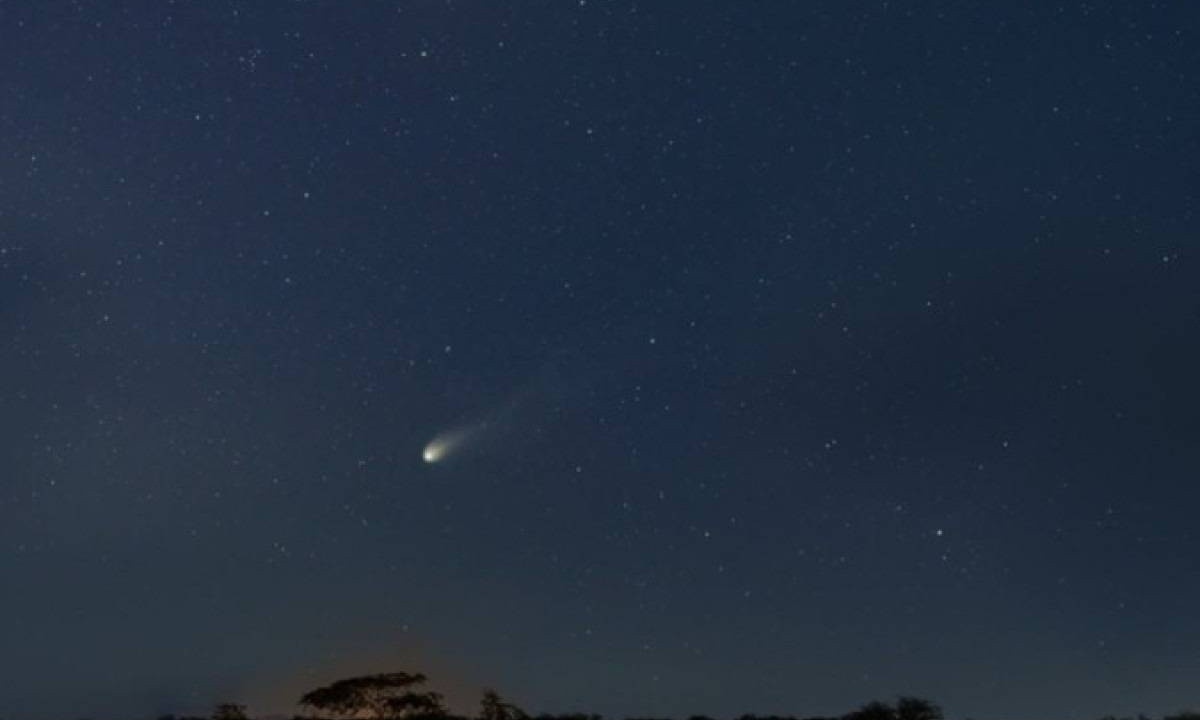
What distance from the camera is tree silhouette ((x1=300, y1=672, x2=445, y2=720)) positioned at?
62.5 m

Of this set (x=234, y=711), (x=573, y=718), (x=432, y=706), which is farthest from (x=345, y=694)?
(x=573, y=718)

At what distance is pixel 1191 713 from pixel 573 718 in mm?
19293

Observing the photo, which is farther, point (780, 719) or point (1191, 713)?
point (780, 719)

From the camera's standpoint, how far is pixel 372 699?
208 ft

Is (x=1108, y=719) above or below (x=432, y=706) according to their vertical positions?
below

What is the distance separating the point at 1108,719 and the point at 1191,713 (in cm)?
428

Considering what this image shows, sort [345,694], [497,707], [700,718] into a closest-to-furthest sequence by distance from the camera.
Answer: [700,718]
[497,707]
[345,694]

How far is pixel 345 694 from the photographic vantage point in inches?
2463

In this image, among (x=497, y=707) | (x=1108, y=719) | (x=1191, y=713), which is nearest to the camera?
(x=1191, y=713)

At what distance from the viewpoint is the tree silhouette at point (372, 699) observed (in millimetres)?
62500

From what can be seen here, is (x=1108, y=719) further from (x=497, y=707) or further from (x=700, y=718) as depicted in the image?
(x=497, y=707)

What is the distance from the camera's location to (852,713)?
4922 centimetres

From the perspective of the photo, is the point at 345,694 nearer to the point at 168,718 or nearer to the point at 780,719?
the point at 168,718

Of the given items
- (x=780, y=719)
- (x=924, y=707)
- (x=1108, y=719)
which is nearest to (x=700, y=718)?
(x=780, y=719)
